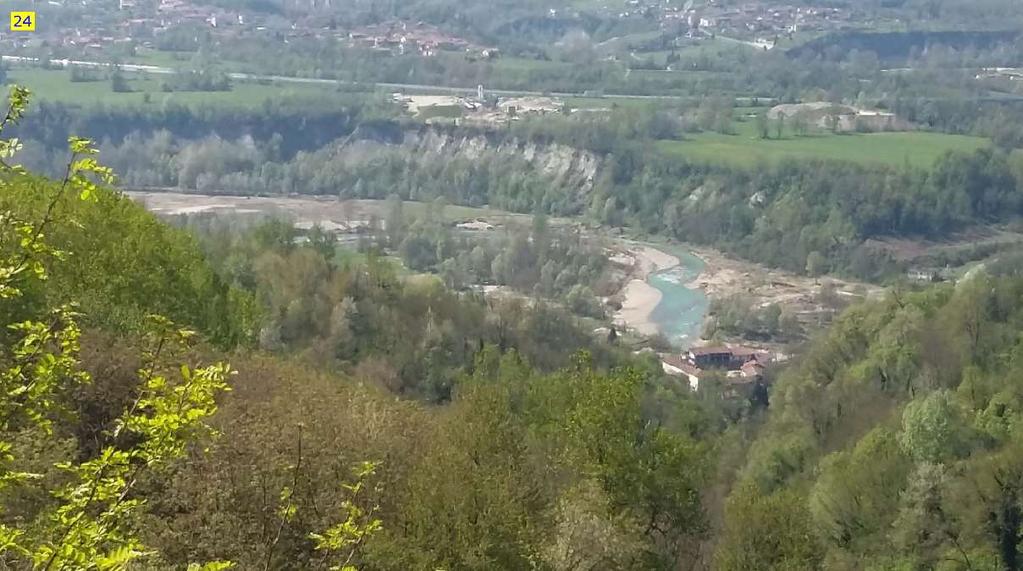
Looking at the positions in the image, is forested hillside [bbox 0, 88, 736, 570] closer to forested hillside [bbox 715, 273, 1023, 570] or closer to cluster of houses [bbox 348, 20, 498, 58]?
forested hillside [bbox 715, 273, 1023, 570]

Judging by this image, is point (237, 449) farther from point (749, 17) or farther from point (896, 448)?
point (749, 17)

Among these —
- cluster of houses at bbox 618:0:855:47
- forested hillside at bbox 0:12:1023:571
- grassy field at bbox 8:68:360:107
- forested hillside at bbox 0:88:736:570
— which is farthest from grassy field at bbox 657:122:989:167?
forested hillside at bbox 0:88:736:570

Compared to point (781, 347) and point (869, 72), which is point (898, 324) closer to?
point (781, 347)

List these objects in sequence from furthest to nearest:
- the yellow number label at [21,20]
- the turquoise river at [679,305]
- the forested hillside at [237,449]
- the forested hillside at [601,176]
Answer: the forested hillside at [601,176], the yellow number label at [21,20], the turquoise river at [679,305], the forested hillside at [237,449]

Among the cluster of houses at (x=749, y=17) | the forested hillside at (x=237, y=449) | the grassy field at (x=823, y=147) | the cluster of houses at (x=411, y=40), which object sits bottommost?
the grassy field at (x=823, y=147)

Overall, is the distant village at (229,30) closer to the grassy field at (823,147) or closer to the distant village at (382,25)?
the distant village at (382,25)

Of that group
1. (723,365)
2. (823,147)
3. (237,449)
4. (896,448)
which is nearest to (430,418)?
(237,449)

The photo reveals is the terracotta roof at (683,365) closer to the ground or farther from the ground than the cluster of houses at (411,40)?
closer to the ground

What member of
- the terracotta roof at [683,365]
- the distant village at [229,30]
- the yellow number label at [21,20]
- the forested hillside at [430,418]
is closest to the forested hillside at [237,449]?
the forested hillside at [430,418]
